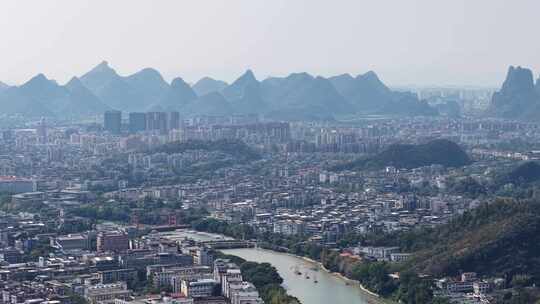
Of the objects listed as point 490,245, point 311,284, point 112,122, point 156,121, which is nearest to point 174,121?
point 156,121

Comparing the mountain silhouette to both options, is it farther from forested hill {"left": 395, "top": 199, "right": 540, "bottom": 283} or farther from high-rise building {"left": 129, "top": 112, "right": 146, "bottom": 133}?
forested hill {"left": 395, "top": 199, "right": 540, "bottom": 283}

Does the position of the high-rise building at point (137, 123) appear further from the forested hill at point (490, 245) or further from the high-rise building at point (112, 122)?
the forested hill at point (490, 245)

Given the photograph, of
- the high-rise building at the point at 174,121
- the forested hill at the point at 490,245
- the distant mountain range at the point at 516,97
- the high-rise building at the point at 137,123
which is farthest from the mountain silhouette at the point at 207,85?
the forested hill at the point at 490,245

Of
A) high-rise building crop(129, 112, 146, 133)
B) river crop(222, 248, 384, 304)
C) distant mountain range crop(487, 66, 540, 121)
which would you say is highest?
distant mountain range crop(487, 66, 540, 121)

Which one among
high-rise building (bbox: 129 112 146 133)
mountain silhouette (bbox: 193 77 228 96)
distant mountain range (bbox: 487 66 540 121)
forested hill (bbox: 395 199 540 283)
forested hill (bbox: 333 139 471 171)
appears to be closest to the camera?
forested hill (bbox: 395 199 540 283)

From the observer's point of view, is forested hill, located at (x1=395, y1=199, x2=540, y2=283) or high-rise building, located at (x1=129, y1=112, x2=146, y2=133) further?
high-rise building, located at (x1=129, y1=112, x2=146, y2=133)

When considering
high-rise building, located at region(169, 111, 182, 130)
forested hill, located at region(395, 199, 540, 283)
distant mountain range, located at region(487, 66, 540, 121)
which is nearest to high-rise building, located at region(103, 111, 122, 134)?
high-rise building, located at region(169, 111, 182, 130)

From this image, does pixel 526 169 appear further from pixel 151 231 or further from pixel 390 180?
pixel 151 231
